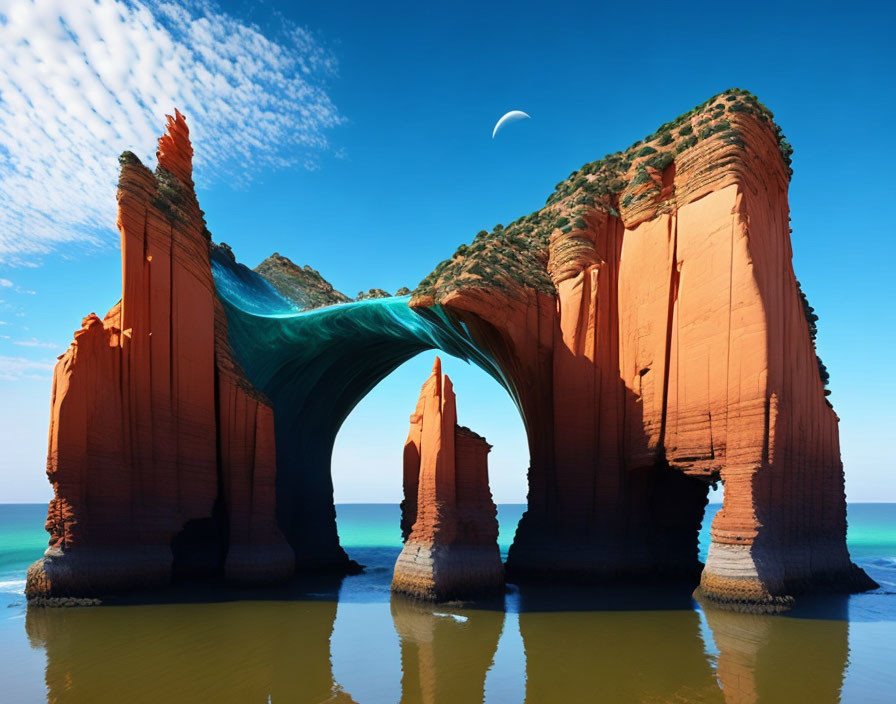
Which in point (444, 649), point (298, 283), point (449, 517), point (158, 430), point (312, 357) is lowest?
point (444, 649)

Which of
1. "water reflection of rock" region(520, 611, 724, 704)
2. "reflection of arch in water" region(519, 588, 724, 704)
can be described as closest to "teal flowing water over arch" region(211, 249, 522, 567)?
"reflection of arch in water" region(519, 588, 724, 704)

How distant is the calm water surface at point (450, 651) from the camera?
35.7 feet

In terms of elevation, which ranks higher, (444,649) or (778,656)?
(778,656)

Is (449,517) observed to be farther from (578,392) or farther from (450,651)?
(578,392)

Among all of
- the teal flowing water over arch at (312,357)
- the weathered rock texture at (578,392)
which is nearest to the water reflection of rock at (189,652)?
the weathered rock texture at (578,392)

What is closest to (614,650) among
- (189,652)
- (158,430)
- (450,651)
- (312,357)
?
(450,651)

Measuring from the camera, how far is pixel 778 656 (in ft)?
41.2

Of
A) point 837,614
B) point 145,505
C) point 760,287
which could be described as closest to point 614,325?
point 760,287

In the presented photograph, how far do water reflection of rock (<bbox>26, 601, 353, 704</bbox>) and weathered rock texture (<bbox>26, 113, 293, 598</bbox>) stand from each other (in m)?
2.09

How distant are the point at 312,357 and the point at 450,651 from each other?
17921 millimetres

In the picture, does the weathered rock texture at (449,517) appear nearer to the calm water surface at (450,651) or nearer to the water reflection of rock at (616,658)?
the calm water surface at (450,651)

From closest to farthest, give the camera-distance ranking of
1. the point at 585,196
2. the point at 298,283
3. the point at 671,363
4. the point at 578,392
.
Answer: the point at 671,363 → the point at 578,392 → the point at 585,196 → the point at 298,283

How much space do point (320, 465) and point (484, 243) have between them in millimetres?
13364

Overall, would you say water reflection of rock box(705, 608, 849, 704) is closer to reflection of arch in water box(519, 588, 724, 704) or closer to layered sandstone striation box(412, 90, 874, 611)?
reflection of arch in water box(519, 588, 724, 704)
